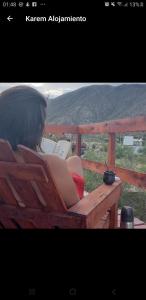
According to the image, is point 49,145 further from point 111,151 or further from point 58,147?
point 111,151

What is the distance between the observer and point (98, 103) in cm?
120

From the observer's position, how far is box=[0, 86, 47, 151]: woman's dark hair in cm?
106

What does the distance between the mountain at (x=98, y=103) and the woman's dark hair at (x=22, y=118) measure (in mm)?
74

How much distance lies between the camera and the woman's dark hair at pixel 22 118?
1.06 meters

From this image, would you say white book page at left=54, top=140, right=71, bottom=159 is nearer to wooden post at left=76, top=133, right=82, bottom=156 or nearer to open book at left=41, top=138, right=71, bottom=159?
open book at left=41, top=138, right=71, bottom=159

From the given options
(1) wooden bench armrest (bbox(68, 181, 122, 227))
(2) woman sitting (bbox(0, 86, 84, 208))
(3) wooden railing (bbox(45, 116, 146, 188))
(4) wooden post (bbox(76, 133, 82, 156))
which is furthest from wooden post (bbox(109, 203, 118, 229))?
(4) wooden post (bbox(76, 133, 82, 156))

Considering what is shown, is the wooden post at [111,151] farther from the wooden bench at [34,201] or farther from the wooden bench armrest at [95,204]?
the wooden bench at [34,201]

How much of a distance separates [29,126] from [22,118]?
0.14ft

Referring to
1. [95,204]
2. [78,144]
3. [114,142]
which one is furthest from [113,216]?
[78,144]
